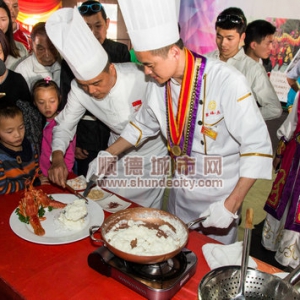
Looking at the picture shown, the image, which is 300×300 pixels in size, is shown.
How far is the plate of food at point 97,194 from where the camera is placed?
1794mm

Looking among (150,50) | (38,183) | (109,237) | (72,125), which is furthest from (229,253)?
(72,125)

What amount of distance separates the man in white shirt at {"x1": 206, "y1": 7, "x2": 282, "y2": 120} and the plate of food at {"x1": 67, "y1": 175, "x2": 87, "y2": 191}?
5.76 ft

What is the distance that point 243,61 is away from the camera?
3107 mm

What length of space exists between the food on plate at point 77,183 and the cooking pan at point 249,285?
1.11 meters

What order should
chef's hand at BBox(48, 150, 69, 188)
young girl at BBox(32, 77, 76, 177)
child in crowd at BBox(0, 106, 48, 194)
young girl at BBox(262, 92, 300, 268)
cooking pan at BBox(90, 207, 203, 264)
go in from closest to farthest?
cooking pan at BBox(90, 207, 203, 264) → chef's hand at BBox(48, 150, 69, 188) → child in crowd at BBox(0, 106, 48, 194) → young girl at BBox(262, 92, 300, 268) → young girl at BBox(32, 77, 76, 177)

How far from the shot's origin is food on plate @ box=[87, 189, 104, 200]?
180 cm

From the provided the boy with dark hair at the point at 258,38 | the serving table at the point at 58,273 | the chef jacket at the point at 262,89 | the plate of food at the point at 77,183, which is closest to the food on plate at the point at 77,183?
the plate of food at the point at 77,183

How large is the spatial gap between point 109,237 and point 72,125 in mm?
1157

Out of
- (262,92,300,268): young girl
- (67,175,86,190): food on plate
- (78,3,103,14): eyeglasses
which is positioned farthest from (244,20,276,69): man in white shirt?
(67,175,86,190): food on plate

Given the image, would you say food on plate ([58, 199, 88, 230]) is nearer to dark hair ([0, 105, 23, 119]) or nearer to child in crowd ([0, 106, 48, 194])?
child in crowd ([0, 106, 48, 194])

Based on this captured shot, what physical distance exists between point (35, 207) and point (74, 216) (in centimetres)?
20

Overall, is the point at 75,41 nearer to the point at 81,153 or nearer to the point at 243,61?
the point at 81,153

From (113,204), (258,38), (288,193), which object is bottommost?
(288,193)

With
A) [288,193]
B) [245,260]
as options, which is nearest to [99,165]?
[245,260]
